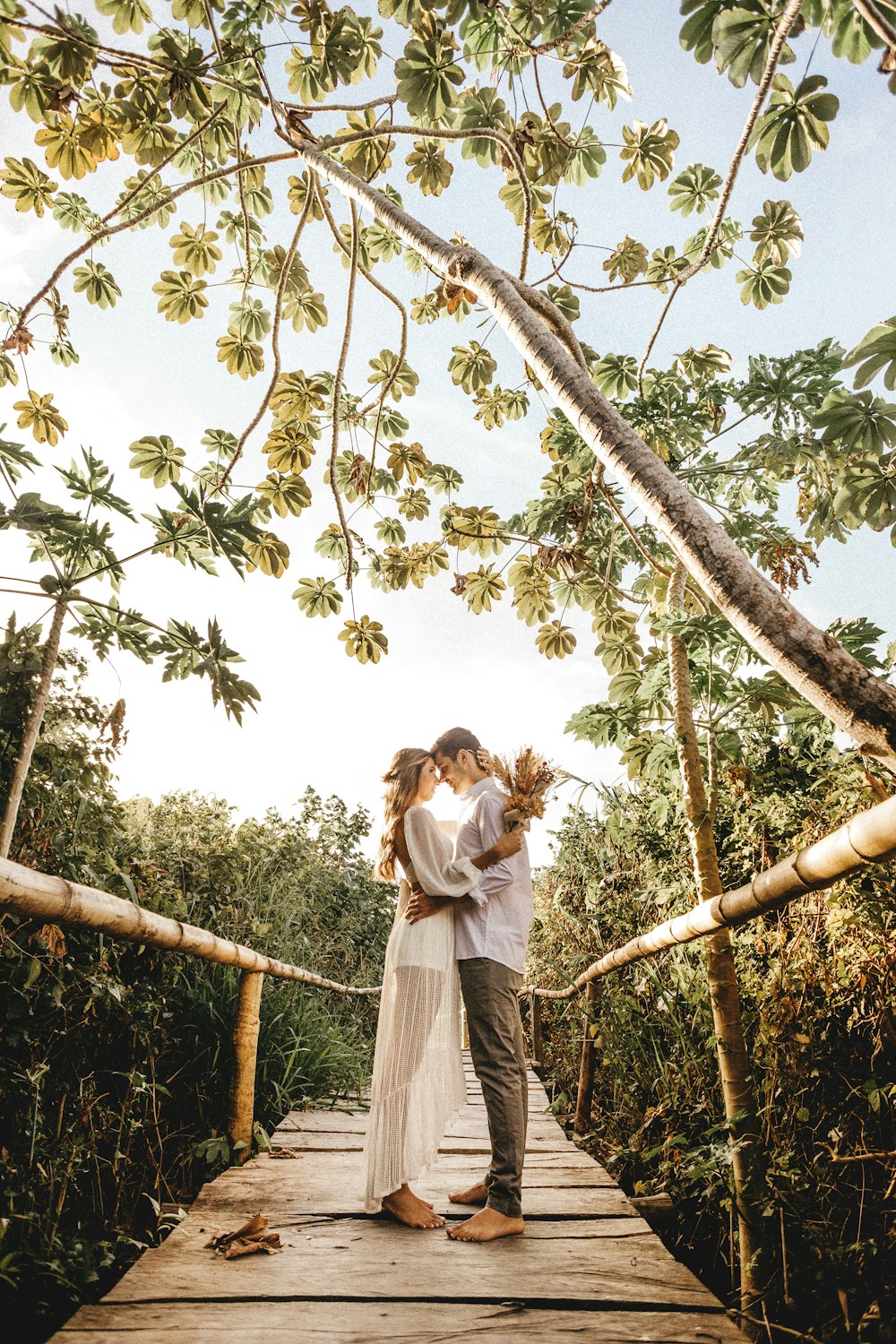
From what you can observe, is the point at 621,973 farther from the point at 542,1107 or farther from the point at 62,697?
the point at 62,697

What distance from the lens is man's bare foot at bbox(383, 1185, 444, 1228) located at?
6.39 feet

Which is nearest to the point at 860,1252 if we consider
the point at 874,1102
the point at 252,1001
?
the point at 874,1102

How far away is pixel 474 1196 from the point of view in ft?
7.08

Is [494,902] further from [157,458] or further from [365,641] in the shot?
[157,458]

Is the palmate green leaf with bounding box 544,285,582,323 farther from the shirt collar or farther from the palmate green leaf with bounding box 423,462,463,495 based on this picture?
the shirt collar

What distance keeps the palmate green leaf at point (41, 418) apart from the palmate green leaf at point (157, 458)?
304 mm

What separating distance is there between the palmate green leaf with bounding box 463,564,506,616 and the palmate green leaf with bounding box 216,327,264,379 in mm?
1406

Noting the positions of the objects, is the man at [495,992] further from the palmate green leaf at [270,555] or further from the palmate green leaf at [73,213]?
the palmate green leaf at [73,213]

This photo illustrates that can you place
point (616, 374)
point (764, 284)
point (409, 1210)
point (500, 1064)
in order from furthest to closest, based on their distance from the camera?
point (616, 374)
point (764, 284)
point (500, 1064)
point (409, 1210)

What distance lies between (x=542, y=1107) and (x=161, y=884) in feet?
7.83

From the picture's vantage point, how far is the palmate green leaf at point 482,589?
3.71 m

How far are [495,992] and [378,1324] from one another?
91 centimetres

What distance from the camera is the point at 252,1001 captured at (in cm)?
262

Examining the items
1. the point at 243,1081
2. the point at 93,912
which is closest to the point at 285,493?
the point at 93,912
